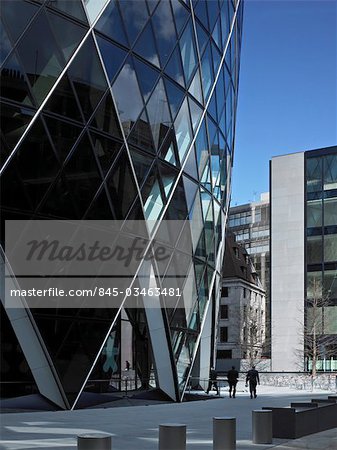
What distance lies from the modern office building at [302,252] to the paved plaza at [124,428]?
4664 centimetres

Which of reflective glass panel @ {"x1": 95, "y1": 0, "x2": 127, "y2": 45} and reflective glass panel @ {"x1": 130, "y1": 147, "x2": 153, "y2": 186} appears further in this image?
reflective glass panel @ {"x1": 130, "y1": 147, "x2": 153, "y2": 186}

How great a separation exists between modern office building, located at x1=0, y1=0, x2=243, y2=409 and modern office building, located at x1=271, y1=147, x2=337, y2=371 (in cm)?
4225

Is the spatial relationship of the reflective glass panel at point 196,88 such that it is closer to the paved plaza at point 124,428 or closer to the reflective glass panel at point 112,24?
the reflective glass panel at point 112,24

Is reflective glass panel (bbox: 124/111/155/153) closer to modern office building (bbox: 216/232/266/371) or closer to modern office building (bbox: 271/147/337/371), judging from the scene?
modern office building (bbox: 271/147/337/371)

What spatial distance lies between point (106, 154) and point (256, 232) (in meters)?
107

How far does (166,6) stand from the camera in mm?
23469

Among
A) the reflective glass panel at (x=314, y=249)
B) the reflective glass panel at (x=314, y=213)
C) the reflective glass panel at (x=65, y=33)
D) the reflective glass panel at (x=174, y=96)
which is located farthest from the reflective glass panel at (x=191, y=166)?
the reflective glass panel at (x=314, y=213)

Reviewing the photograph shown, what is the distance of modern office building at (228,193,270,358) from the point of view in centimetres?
12031

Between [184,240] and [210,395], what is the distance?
8.80 metres

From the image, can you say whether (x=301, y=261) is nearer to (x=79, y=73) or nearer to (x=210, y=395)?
(x=210, y=395)

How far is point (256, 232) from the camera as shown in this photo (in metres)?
126

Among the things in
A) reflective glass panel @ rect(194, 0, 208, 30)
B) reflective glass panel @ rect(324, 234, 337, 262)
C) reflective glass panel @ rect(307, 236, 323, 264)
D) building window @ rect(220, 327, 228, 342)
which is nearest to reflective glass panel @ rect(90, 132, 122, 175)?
reflective glass panel @ rect(194, 0, 208, 30)

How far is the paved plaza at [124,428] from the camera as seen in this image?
41.9ft

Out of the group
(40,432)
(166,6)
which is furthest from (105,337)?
(166,6)
